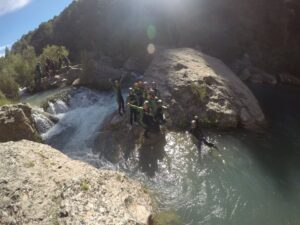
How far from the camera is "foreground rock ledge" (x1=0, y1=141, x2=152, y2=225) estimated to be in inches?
310

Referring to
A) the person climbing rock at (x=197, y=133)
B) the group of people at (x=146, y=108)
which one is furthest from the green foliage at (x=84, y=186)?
the person climbing rock at (x=197, y=133)

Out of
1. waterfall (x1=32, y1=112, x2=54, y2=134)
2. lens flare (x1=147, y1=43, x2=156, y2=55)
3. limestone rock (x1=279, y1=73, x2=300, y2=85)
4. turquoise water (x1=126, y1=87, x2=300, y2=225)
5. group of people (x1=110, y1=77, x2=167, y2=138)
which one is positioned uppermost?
group of people (x1=110, y1=77, x2=167, y2=138)

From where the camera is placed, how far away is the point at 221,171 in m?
13.8

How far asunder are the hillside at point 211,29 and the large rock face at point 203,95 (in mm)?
19658

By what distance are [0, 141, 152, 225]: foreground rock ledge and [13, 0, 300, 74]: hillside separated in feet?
105

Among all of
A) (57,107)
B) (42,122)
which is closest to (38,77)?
(57,107)

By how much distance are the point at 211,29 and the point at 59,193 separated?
41.8 m

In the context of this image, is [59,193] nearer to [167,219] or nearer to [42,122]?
[167,219]

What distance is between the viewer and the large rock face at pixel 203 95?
18047mm

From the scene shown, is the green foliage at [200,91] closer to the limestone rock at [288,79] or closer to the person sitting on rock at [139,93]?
the person sitting on rock at [139,93]

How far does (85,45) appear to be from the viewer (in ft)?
226

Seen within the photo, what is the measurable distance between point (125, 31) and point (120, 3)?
8.74 metres

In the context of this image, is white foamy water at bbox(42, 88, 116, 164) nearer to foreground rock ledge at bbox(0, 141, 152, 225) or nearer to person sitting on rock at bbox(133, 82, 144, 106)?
person sitting on rock at bbox(133, 82, 144, 106)

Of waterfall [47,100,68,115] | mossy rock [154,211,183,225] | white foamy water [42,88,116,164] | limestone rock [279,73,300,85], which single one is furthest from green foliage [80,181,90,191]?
limestone rock [279,73,300,85]
